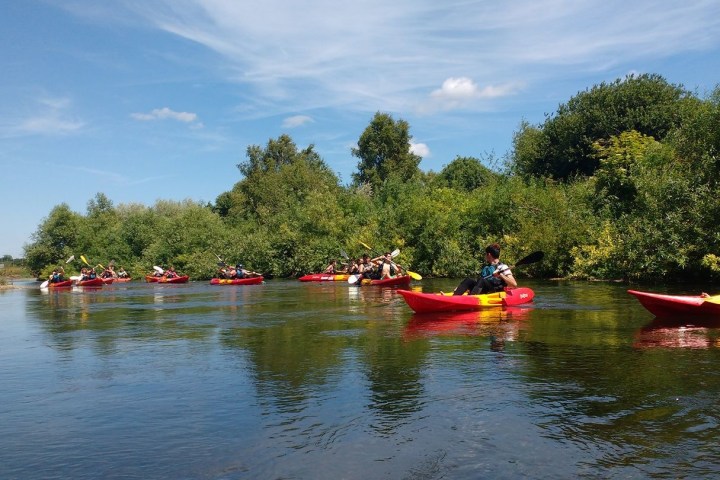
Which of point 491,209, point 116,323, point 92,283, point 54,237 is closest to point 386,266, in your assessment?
point 491,209

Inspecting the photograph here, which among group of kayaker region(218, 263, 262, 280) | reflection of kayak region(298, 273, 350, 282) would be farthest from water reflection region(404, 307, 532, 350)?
group of kayaker region(218, 263, 262, 280)

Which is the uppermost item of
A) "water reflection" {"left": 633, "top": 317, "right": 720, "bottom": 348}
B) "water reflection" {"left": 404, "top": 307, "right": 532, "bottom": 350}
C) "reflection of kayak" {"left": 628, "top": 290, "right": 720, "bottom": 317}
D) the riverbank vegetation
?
the riverbank vegetation

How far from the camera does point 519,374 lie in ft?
24.5

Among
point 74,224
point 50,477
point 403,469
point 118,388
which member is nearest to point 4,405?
point 118,388

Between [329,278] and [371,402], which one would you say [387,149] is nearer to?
[329,278]

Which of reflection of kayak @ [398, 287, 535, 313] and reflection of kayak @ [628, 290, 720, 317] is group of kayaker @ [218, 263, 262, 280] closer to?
reflection of kayak @ [398, 287, 535, 313]

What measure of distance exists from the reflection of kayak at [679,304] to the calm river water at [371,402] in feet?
1.57

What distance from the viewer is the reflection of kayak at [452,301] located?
13000 mm

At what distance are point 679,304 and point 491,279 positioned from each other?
3737 millimetres

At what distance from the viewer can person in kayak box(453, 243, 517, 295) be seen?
1349cm

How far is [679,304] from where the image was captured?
1148 centimetres

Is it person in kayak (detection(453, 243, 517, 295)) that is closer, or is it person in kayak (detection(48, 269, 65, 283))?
person in kayak (detection(453, 243, 517, 295))

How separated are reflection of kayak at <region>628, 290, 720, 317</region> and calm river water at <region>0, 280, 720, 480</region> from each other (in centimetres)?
48

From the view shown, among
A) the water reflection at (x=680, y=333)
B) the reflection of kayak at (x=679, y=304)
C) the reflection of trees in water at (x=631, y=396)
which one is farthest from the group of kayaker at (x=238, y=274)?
the reflection of trees in water at (x=631, y=396)
